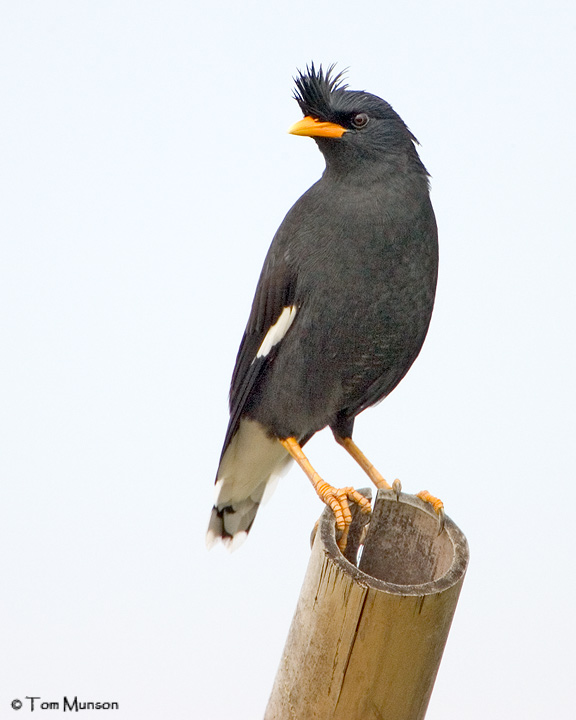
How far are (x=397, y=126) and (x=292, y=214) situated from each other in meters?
0.56

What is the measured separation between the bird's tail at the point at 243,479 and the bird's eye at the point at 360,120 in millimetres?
1368

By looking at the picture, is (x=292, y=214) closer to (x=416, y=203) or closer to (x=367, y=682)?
(x=416, y=203)

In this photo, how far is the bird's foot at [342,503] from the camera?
3.20 meters

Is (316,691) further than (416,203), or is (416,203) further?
(416,203)

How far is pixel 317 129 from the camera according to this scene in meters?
3.45

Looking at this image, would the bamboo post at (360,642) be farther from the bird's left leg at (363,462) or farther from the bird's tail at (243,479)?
the bird's tail at (243,479)

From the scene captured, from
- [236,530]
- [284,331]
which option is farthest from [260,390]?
[236,530]

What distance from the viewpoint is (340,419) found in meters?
3.96

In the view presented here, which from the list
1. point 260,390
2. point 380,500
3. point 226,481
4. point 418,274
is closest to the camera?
point 380,500

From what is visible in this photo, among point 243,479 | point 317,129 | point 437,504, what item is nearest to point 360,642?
point 437,504

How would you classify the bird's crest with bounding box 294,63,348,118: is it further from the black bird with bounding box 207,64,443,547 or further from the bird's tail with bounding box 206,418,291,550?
the bird's tail with bounding box 206,418,291,550

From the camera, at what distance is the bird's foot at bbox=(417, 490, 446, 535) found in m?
3.02

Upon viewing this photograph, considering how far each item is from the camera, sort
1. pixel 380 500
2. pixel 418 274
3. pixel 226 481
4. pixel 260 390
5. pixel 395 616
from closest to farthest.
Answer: pixel 395 616 → pixel 380 500 → pixel 418 274 → pixel 260 390 → pixel 226 481

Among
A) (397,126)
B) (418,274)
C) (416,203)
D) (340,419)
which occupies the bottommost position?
(340,419)
